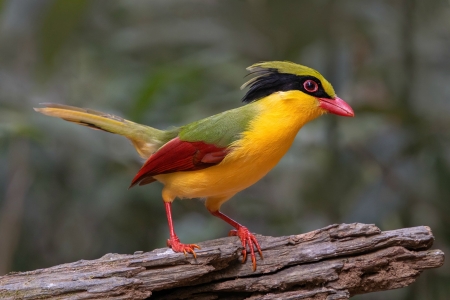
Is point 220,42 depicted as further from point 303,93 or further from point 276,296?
point 276,296

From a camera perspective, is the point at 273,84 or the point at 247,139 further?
the point at 273,84

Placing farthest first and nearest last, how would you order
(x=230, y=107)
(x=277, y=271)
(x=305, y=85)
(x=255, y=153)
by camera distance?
(x=230, y=107), (x=305, y=85), (x=255, y=153), (x=277, y=271)

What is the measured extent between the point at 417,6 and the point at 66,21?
3.04 meters

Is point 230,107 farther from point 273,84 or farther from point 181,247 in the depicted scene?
point 181,247

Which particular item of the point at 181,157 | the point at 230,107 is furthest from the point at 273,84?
the point at 230,107

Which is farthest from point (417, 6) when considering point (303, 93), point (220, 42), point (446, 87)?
point (303, 93)

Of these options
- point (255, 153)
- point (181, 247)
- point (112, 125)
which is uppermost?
point (112, 125)

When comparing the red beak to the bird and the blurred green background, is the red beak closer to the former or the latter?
the bird

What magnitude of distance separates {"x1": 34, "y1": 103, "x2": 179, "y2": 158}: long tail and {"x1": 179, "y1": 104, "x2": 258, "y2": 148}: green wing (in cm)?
27

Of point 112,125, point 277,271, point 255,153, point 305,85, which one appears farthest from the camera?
point 112,125

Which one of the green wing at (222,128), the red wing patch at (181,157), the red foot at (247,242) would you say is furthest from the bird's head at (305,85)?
the red foot at (247,242)

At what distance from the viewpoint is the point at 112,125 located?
3.69 metres

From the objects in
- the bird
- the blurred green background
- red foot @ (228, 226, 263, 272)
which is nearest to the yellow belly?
the bird

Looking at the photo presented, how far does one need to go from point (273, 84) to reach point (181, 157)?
27.8 inches
